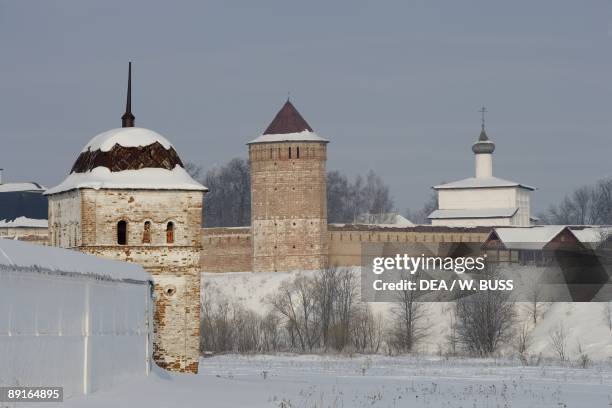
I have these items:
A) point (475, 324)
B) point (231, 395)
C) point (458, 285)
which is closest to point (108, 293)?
point (231, 395)

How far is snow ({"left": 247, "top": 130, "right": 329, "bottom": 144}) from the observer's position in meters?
53.6

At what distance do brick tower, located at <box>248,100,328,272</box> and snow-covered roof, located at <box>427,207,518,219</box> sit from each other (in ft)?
42.2

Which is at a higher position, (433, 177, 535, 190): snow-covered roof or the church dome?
(433, 177, 535, 190): snow-covered roof

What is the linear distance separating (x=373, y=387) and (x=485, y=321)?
18951 mm

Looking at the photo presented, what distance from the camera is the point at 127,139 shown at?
22453 millimetres

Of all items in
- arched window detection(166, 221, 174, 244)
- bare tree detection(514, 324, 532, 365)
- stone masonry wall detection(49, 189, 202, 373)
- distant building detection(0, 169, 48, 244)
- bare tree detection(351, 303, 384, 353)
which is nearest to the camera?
stone masonry wall detection(49, 189, 202, 373)

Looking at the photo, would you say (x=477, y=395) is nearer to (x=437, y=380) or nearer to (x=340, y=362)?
(x=437, y=380)

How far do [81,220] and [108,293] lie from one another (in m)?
7.38

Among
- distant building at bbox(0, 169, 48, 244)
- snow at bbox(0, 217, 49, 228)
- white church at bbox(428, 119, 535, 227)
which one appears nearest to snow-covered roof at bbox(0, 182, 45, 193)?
distant building at bbox(0, 169, 48, 244)

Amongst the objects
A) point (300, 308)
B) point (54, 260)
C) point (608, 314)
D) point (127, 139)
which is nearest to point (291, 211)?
point (300, 308)

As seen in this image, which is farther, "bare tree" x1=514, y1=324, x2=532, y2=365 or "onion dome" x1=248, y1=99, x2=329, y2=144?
"onion dome" x1=248, y1=99, x2=329, y2=144

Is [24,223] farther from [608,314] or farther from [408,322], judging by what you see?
[608,314]

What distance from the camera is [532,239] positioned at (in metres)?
53.8

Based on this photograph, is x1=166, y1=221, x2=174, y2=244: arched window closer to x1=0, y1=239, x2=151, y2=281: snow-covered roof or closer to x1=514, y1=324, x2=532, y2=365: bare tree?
x1=0, y1=239, x2=151, y2=281: snow-covered roof
